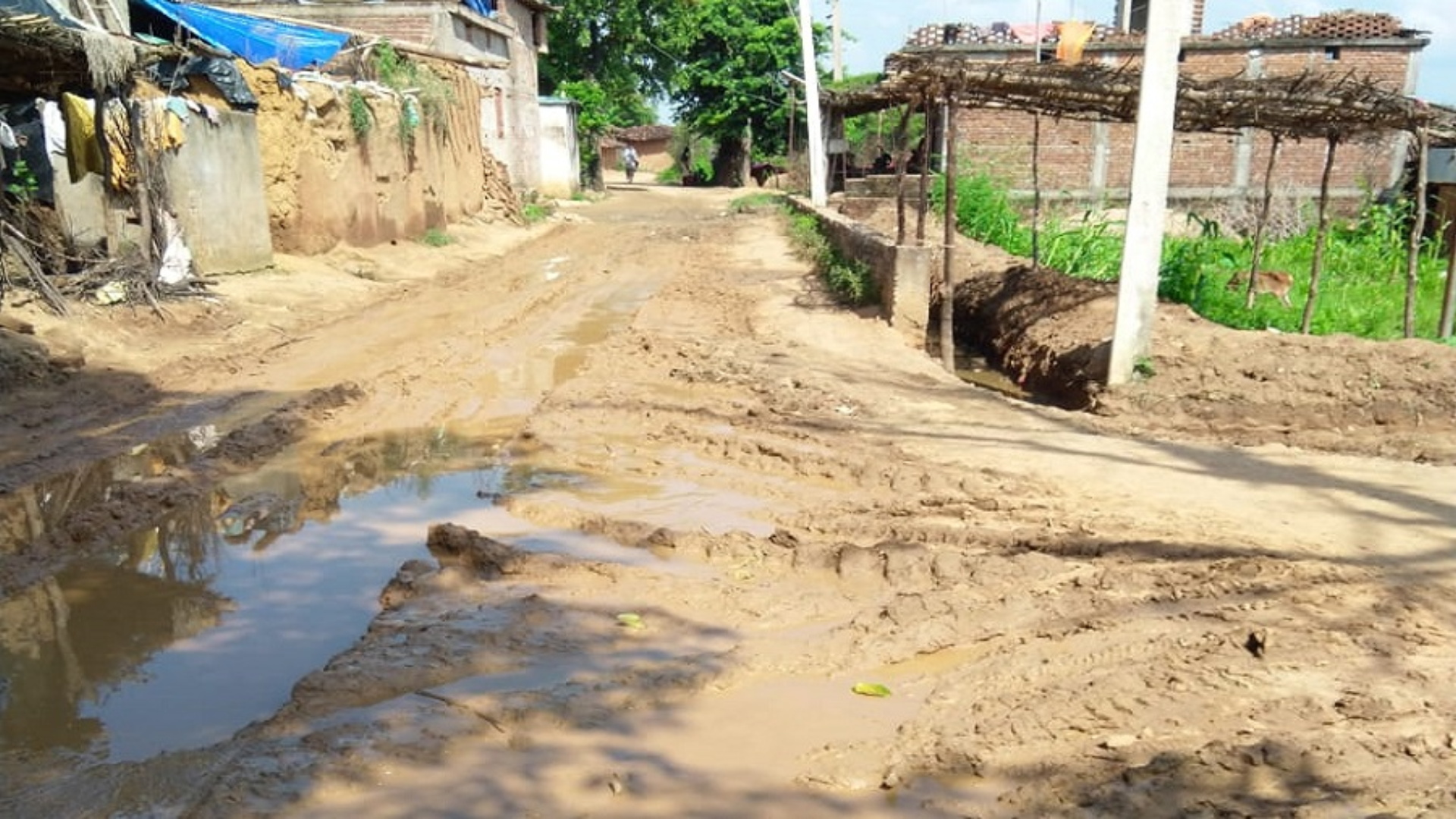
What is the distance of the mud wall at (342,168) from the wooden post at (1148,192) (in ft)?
34.9

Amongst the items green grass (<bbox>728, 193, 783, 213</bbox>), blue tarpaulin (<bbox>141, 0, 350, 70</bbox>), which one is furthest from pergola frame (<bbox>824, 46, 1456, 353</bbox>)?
green grass (<bbox>728, 193, 783, 213</bbox>)

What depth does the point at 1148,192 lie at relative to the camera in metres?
8.45

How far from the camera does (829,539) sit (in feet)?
17.0

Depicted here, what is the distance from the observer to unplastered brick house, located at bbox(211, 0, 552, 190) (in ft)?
75.0

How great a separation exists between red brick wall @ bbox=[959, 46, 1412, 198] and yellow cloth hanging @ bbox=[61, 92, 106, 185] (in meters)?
16.4

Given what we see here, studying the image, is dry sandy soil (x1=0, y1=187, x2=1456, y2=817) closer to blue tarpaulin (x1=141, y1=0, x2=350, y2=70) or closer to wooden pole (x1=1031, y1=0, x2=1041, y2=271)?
wooden pole (x1=1031, y1=0, x2=1041, y2=271)

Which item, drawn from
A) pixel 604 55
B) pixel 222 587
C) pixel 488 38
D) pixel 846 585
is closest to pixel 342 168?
pixel 222 587

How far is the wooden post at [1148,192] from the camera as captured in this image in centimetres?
824

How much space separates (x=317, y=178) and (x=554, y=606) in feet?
39.0

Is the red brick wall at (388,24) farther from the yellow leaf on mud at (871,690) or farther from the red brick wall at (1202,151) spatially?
the yellow leaf on mud at (871,690)

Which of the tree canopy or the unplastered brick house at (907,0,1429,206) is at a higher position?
the tree canopy

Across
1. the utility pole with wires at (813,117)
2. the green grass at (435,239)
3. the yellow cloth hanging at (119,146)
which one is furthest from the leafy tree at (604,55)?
the yellow cloth hanging at (119,146)

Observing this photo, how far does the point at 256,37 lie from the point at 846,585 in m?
17.3

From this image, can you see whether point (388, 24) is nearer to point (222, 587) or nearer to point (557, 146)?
point (557, 146)
